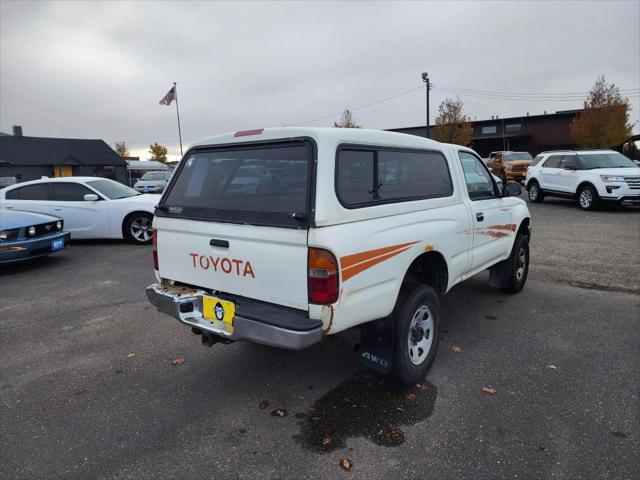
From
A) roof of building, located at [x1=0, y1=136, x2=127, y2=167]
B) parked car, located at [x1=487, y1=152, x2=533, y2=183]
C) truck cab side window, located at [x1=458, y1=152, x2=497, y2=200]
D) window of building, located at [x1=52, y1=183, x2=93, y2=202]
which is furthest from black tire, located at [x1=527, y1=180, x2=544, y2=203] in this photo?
roof of building, located at [x1=0, y1=136, x2=127, y2=167]

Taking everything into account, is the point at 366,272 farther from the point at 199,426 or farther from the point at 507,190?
the point at 507,190

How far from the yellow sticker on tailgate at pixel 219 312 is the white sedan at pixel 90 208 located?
684 cm

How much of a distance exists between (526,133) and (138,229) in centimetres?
4094

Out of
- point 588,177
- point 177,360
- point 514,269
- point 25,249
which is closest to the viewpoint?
point 177,360

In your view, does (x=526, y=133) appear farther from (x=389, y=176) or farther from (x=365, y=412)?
(x=365, y=412)

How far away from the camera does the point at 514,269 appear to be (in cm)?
537

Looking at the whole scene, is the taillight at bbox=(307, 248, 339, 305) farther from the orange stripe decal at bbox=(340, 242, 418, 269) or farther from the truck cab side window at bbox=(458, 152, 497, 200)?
the truck cab side window at bbox=(458, 152, 497, 200)

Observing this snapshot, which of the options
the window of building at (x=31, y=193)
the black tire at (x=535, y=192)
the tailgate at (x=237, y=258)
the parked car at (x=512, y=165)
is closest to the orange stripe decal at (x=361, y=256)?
the tailgate at (x=237, y=258)

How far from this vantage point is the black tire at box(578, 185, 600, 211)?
12906mm

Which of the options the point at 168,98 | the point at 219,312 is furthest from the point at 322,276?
the point at 168,98

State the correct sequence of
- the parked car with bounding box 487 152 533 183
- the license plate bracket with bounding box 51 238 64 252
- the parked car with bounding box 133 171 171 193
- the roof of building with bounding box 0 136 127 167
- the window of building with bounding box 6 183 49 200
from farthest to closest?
the roof of building with bounding box 0 136 127 167 → the parked car with bounding box 133 171 171 193 → the parked car with bounding box 487 152 533 183 → the window of building with bounding box 6 183 49 200 → the license plate bracket with bounding box 51 238 64 252

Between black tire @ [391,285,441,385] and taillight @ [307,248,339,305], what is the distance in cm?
75

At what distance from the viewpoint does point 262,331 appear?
2703 mm

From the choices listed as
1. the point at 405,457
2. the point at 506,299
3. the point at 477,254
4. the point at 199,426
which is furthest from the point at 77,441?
the point at 506,299
